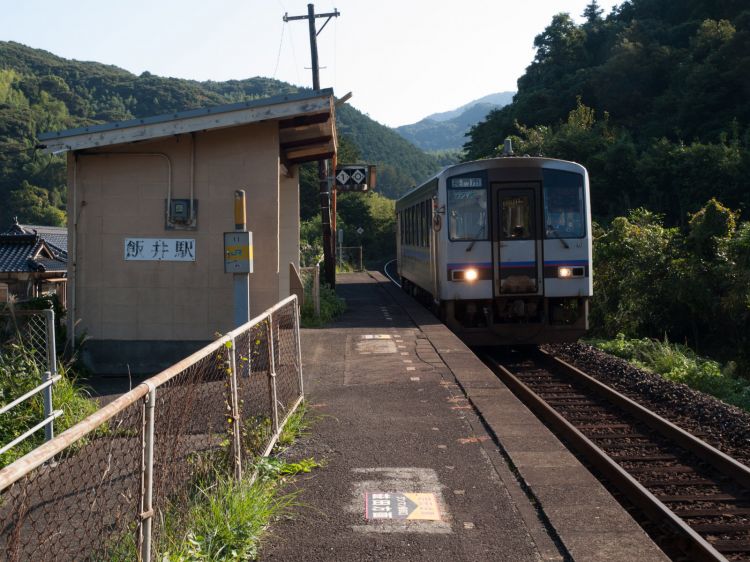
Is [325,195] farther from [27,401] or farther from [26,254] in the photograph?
[26,254]

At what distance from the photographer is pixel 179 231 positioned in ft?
34.6

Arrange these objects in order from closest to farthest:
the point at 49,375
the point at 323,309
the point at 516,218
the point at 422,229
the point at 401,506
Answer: the point at 401,506 < the point at 49,375 < the point at 516,218 < the point at 422,229 < the point at 323,309

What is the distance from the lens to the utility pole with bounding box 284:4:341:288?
17.5 m

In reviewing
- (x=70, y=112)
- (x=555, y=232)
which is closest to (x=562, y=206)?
(x=555, y=232)

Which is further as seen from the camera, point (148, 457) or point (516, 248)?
point (516, 248)

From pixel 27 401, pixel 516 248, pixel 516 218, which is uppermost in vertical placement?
pixel 516 218

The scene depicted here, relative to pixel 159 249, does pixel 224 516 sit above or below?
below

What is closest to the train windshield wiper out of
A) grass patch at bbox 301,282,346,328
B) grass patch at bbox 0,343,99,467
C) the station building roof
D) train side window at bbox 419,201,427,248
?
train side window at bbox 419,201,427,248

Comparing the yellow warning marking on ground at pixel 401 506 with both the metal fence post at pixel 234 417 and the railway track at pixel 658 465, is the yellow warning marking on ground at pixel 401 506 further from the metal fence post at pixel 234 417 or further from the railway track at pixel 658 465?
the railway track at pixel 658 465

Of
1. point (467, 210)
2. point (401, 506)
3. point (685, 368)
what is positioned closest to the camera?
point (401, 506)

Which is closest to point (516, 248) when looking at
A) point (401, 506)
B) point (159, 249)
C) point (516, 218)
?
point (516, 218)

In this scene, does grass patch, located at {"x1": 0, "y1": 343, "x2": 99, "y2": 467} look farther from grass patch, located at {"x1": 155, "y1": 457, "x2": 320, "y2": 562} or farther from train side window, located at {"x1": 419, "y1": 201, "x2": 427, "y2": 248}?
train side window, located at {"x1": 419, "y1": 201, "x2": 427, "y2": 248}

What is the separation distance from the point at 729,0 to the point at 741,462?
165ft

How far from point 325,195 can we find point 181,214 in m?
7.36
